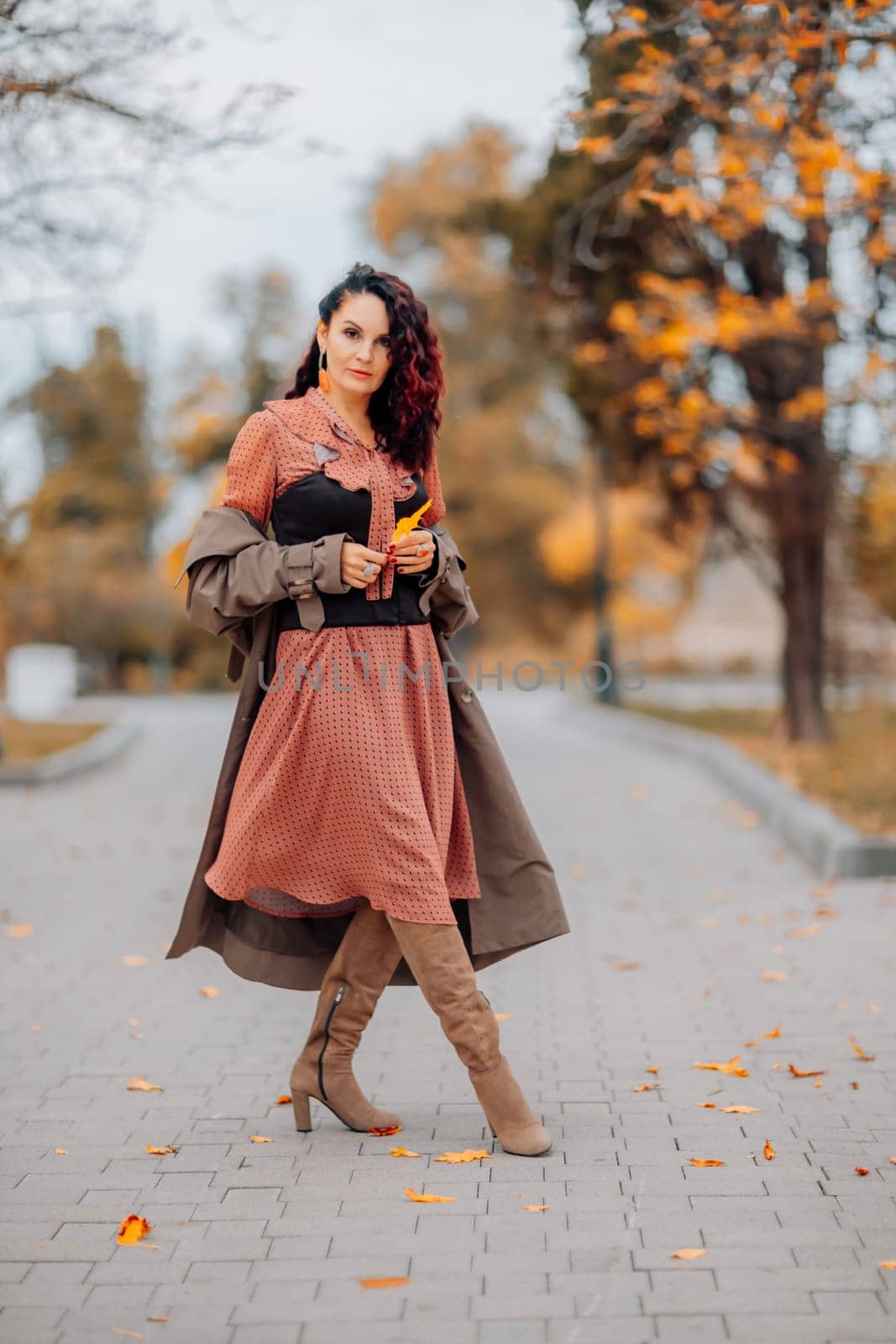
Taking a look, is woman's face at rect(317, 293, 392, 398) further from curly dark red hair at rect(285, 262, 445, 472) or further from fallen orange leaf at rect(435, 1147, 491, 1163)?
fallen orange leaf at rect(435, 1147, 491, 1163)

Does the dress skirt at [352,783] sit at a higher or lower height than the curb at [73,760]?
higher

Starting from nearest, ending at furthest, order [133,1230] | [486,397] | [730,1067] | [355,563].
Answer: [133,1230] < [355,563] < [730,1067] < [486,397]

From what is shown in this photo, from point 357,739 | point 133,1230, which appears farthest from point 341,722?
point 133,1230

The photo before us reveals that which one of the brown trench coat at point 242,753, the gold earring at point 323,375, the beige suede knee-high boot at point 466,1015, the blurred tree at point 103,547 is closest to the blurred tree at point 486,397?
the blurred tree at point 103,547

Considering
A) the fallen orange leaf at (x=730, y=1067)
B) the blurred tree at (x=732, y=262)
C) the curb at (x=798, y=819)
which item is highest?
the blurred tree at (x=732, y=262)

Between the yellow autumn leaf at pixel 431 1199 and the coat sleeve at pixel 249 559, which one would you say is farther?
the coat sleeve at pixel 249 559

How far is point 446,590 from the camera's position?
413 cm

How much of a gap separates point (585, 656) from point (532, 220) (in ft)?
81.7

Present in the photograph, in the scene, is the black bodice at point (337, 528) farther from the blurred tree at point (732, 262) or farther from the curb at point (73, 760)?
the curb at point (73, 760)

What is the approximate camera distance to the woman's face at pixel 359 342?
13.2 ft

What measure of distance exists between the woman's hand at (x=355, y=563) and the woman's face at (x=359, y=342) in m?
0.42

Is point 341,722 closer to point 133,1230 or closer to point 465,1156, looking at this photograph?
point 465,1156

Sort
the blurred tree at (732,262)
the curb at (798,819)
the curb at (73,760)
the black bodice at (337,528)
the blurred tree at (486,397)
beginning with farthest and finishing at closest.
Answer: the blurred tree at (486,397)
the curb at (73,760)
the curb at (798,819)
the blurred tree at (732,262)
the black bodice at (337,528)

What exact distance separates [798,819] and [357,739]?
20.3 feet
